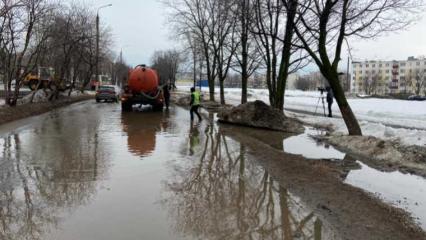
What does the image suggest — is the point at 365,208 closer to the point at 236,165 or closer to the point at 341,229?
the point at 341,229

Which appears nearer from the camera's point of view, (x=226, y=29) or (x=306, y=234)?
(x=306, y=234)

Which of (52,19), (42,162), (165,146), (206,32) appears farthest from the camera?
(206,32)

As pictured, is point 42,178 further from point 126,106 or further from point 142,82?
point 142,82

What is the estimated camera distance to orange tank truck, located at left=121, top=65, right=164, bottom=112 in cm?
2948

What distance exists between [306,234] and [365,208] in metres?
1.77

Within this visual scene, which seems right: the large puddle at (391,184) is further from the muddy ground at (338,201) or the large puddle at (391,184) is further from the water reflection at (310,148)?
the muddy ground at (338,201)

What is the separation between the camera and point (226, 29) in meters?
37.1

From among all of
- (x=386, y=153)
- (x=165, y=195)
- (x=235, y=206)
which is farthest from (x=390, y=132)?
(x=165, y=195)

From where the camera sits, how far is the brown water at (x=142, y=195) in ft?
19.7

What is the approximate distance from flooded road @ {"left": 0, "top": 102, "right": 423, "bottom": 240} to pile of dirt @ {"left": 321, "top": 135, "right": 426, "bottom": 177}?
988 mm

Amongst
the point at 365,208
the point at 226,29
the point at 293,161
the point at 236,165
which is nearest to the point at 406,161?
the point at 293,161

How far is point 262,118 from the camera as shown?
65.9 feet

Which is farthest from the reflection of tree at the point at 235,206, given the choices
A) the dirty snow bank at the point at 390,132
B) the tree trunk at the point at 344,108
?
the dirty snow bank at the point at 390,132

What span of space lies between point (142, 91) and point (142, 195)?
22541mm
